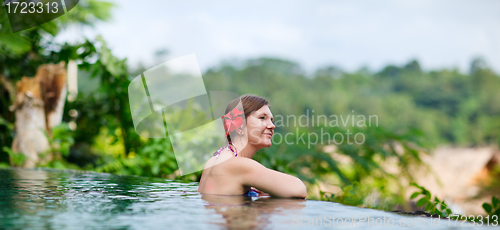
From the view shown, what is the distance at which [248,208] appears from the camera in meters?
1.72

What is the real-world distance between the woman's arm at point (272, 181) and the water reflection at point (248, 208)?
4 centimetres

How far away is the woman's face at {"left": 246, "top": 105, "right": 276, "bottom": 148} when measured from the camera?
83.6 inches

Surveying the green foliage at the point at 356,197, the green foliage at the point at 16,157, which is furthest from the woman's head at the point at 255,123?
the green foliage at the point at 16,157

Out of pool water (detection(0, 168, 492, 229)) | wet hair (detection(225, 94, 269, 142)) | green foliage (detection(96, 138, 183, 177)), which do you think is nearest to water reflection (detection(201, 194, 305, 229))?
pool water (detection(0, 168, 492, 229))

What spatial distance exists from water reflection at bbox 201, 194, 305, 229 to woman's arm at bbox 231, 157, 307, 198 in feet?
0.12

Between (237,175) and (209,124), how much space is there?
7.65 feet

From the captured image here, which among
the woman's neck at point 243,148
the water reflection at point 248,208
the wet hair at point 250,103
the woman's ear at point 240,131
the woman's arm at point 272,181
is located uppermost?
the wet hair at point 250,103

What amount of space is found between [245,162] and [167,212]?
18.7 inches

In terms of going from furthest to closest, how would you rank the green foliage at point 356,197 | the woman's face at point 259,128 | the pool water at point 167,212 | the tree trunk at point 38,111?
the tree trunk at point 38,111 → the green foliage at point 356,197 → the woman's face at point 259,128 → the pool water at point 167,212

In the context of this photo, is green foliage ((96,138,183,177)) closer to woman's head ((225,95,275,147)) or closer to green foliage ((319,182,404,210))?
green foliage ((319,182,404,210))

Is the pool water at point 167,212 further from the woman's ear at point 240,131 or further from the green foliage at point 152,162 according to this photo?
the green foliage at point 152,162

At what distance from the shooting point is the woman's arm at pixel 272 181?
6.44 feet

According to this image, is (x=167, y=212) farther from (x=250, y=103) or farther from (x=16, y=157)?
(x=16, y=157)

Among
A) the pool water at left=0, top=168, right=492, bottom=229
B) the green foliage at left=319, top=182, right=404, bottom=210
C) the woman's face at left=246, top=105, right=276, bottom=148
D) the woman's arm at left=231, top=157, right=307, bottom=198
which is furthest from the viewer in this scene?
the green foliage at left=319, top=182, right=404, bottom=210
